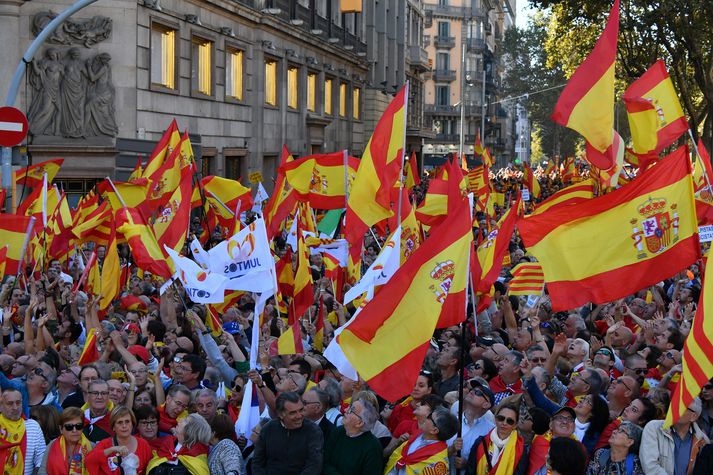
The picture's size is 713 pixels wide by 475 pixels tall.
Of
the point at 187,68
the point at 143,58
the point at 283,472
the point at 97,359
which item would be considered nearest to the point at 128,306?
the point at 97,359

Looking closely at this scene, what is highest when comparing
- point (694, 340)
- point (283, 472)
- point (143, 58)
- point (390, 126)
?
point (143, 58)

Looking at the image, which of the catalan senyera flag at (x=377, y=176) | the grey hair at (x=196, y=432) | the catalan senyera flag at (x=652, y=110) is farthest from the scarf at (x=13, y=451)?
the catalan senyera flag at (x=652, y=110)

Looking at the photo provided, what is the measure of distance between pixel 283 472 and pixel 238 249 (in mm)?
3017

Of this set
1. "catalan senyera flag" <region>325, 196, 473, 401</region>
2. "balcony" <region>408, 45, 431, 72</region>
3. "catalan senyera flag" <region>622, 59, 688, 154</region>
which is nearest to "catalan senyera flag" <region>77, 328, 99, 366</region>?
"catalan senyera flag" <region>325, 196, 473, 401</region>

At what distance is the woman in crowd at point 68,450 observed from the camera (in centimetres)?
727

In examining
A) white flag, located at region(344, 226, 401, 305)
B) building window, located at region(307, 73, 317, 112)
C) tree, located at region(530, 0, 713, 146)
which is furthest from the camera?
building window, located at region(307, 73, 317, 112)

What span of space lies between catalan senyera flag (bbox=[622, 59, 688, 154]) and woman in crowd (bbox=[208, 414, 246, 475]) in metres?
6.17

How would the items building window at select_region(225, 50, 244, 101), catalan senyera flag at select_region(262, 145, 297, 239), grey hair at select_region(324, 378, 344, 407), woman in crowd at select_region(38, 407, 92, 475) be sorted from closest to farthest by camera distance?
woman in crowd at select_region(38, 407, 92, 475) < grey hair at select_region(324, 378, 344, 407) < catalan senyera flag at select_region(262, 145, 297, 239) < building window at select_region(225, 50, 244, 101)

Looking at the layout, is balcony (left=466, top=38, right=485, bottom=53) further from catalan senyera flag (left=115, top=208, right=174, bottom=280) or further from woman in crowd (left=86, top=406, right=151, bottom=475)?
woman in crowd (left=86, top=406, right=151, bottom=475)

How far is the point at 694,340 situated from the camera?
649 cm

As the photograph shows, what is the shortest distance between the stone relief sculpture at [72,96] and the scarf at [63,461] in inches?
623

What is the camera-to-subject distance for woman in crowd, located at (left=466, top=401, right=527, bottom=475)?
6.84 meters

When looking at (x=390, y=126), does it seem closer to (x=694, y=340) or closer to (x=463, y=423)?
(x=463, y=423)

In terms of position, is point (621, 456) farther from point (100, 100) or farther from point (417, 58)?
point (417, 58)
